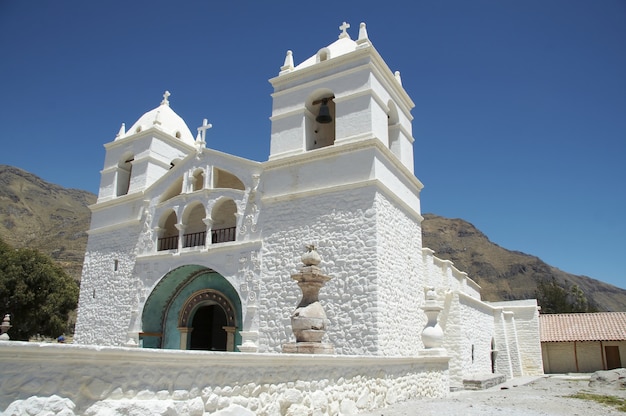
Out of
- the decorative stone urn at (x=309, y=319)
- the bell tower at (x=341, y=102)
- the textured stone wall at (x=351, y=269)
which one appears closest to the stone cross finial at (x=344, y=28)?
the bell tower at (x=341, y=102)

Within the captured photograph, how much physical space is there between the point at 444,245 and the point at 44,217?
70.0 metres

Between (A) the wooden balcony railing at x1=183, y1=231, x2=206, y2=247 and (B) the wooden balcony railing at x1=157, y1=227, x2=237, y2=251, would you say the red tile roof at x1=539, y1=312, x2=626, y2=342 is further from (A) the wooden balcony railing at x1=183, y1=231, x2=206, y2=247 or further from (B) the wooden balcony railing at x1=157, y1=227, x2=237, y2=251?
(A) the wooden balcony railing at x1=183, y1=231, x2=206, y2=247

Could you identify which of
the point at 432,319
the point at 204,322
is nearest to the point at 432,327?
the point at 432,319

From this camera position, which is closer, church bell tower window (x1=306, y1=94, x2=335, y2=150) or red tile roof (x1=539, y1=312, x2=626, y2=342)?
church bell tower window (x1=306, y1=94, x2=335, y2=150)

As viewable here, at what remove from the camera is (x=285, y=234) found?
13719mm

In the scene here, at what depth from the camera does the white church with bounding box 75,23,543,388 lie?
41.1ft

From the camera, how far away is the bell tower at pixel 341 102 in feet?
44.6

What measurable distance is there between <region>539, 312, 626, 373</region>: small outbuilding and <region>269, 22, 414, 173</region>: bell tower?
16552 mm

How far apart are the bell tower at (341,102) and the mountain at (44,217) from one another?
45134 millimetres

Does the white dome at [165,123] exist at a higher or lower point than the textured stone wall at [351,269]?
higher

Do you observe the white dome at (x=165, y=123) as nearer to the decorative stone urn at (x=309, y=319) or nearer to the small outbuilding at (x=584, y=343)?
the decorative stone urn at (x=309, y=319)

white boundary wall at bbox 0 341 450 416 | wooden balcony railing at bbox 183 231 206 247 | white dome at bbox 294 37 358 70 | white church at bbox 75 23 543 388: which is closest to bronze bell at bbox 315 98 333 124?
white church at bbox 75 23 543 388

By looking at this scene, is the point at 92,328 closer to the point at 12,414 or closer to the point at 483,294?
the point at 12,414

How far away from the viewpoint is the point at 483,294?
65000mm
